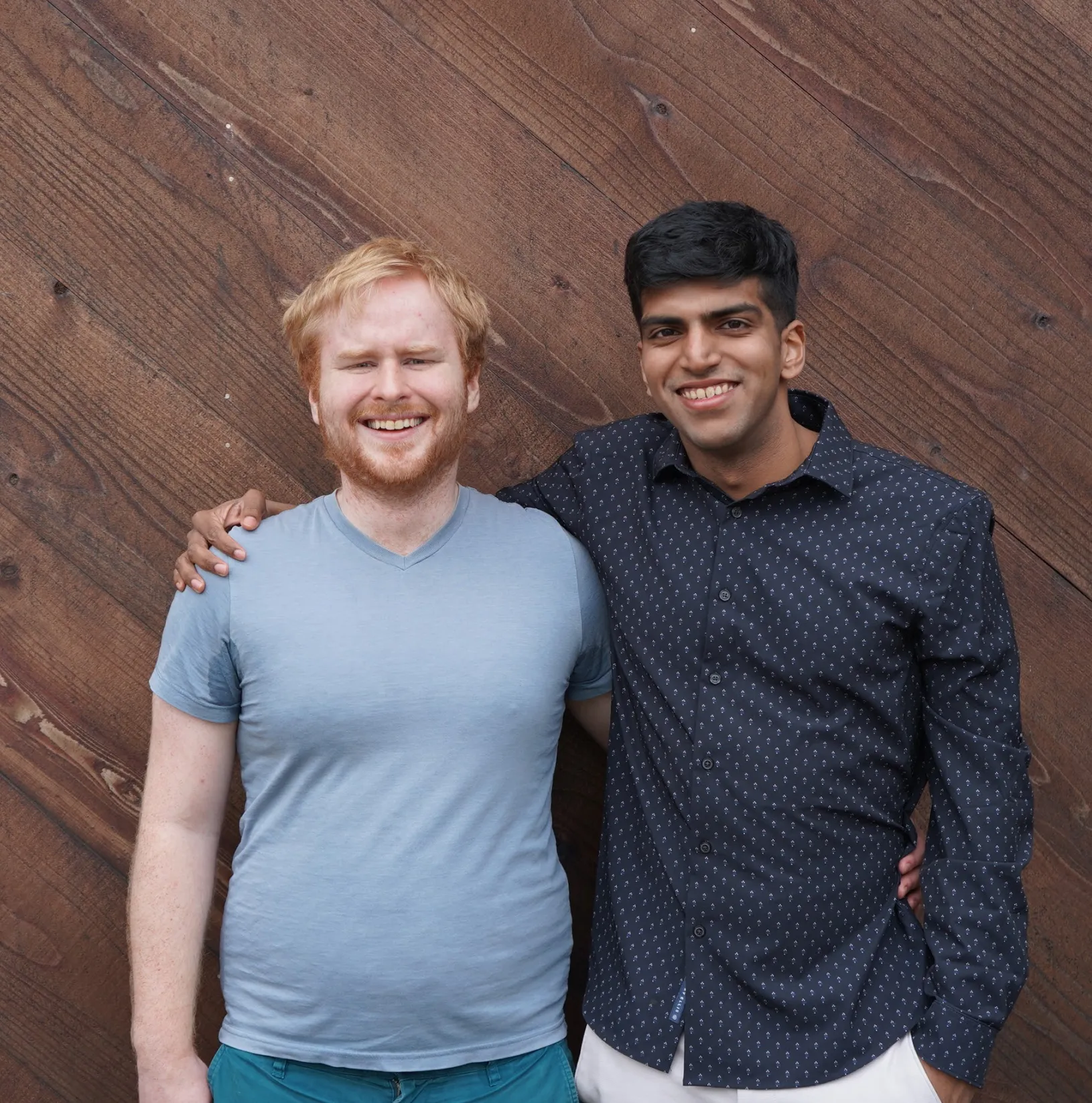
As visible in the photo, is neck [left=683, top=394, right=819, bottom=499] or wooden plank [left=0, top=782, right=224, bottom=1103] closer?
neck [left=683, top=394, right=819, bottom=499]

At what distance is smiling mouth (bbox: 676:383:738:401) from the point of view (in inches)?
67.0

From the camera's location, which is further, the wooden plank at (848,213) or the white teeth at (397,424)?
the wooden plank at (848,213)

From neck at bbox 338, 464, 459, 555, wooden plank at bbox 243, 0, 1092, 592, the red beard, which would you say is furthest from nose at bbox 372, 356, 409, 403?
wooden plank at bbox 243, 0, 1092, 592

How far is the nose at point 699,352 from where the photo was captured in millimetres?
1683

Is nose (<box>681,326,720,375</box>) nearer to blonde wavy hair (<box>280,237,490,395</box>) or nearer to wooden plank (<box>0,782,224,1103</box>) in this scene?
blonde wavy hair (<box>280,237,490,395</box>)

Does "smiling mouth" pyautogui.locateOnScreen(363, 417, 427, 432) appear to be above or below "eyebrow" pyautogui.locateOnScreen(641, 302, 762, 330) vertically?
below

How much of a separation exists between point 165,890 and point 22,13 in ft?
4.76

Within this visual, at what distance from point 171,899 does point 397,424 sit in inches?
30.1

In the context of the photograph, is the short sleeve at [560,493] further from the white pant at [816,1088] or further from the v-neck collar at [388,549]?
the white pant at [816,1088]

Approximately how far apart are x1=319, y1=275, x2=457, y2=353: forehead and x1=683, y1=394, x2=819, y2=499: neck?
0.42 metres

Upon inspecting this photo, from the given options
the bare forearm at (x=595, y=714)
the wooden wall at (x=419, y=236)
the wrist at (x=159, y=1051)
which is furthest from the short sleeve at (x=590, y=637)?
the wrist at (x=159, y=1051)

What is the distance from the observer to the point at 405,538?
71.1 inches

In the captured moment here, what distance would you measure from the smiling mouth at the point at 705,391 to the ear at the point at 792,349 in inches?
4.8

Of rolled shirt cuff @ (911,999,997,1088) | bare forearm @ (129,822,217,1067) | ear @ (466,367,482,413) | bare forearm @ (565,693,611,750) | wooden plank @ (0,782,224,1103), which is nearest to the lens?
rolled shirt cuff @ (911,999,997,1088)
